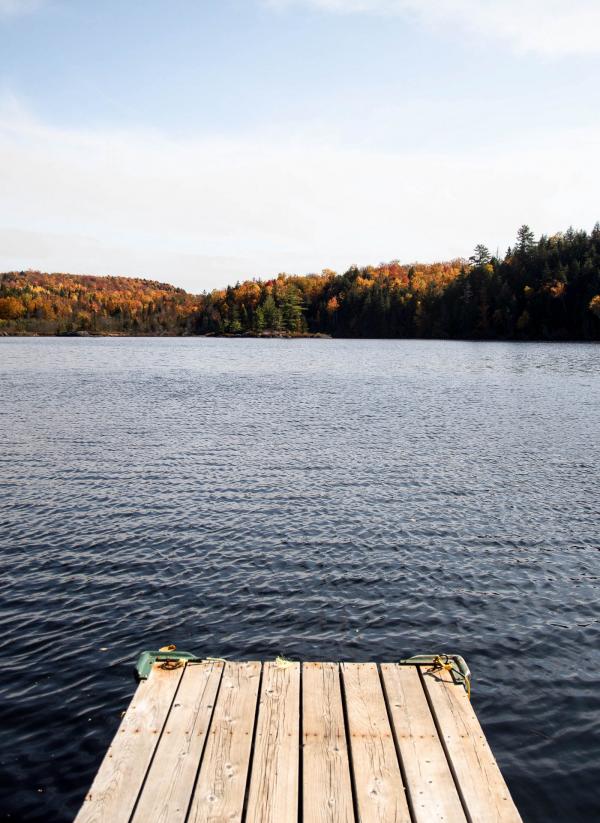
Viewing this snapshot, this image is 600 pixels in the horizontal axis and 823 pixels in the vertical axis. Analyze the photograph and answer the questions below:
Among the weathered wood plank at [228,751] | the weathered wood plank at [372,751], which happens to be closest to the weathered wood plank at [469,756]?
the weathered wood plank at [372,751]

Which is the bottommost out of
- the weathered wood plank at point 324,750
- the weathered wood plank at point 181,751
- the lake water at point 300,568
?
the lake water at point 300,568

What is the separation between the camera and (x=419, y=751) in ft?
24.7

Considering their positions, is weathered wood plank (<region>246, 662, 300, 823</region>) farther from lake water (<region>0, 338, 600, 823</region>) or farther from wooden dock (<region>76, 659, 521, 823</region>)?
lake water (<region>0, 338, 600, 823</region>)

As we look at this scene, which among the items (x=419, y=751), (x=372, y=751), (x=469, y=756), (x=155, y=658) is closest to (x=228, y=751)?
(x=372, y=751)

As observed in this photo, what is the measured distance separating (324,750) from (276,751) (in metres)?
0.57

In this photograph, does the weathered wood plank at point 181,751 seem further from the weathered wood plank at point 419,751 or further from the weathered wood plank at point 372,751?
the weathered wood plank at point 419,751

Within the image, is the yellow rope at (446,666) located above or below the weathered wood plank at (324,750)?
below

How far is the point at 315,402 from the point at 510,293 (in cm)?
14038

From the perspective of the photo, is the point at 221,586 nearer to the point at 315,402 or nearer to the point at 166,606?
the point at 166,606

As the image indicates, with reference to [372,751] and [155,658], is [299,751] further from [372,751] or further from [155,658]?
[155,658]

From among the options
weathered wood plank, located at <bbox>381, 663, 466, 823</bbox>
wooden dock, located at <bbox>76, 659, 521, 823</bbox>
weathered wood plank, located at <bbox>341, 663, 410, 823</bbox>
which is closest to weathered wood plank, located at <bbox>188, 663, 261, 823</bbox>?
wooden dock, located at <bbox>76, 659, 521, 823</bbox>

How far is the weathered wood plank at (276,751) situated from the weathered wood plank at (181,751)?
68 centimetres

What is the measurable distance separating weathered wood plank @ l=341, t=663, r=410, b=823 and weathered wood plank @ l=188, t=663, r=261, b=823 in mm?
1266

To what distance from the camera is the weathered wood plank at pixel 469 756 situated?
6664 millimetres
